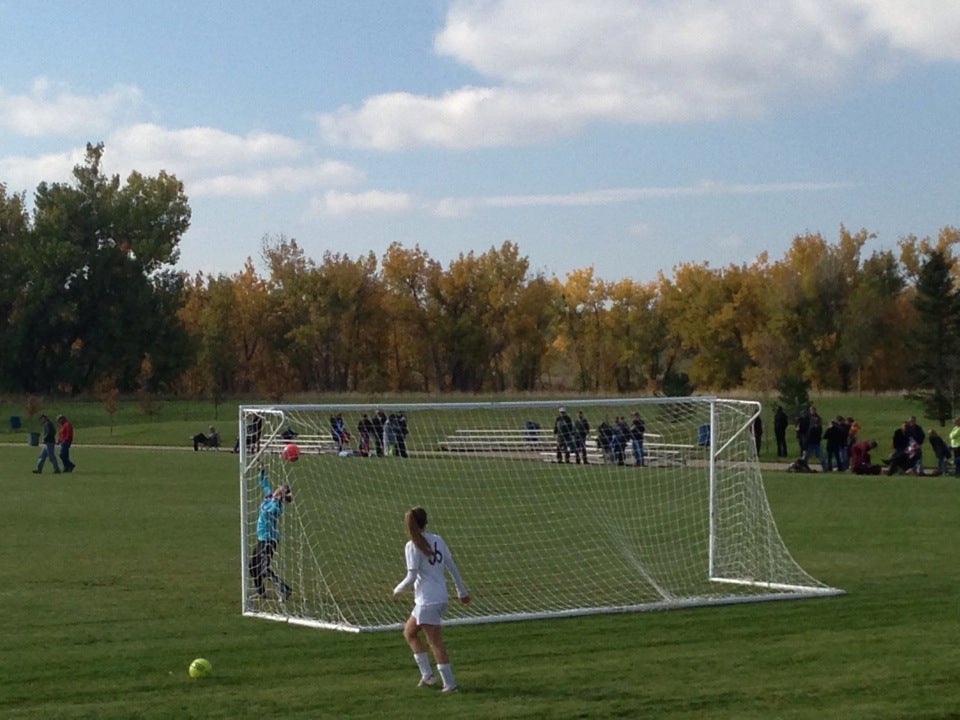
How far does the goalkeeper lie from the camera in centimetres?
1382

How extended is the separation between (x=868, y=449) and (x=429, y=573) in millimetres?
28049

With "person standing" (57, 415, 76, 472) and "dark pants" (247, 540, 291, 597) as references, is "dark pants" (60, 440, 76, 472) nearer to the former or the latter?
"person standing" (57, 415, 76, 472)

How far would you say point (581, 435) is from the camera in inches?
1184

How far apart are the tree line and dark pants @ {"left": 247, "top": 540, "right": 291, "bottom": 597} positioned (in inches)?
2118

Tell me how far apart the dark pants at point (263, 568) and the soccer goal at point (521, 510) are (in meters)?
0.08

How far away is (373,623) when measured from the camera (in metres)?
13.1

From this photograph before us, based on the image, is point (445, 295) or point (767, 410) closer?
point (767, 410)

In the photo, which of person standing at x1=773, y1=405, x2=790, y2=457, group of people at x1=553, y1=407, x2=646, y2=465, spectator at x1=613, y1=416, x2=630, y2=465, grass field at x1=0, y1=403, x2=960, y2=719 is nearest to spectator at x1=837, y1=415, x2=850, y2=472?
person standing at x1=773, y1=405, x2=790, y2=457

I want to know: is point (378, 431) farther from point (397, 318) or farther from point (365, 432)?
point (397, 318)

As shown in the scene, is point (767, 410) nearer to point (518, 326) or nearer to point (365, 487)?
point (365, 487)

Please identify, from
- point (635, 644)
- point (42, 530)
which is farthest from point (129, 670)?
point (42, 530)

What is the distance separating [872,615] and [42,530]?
42.8 feet

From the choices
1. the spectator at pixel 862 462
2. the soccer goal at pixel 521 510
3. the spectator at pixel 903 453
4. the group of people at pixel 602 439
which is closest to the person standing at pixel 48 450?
the soccer goal at pixel 521 510

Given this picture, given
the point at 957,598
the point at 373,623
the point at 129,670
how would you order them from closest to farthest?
the point at 129,670 → the point at 373,623 → the point at 957,598
